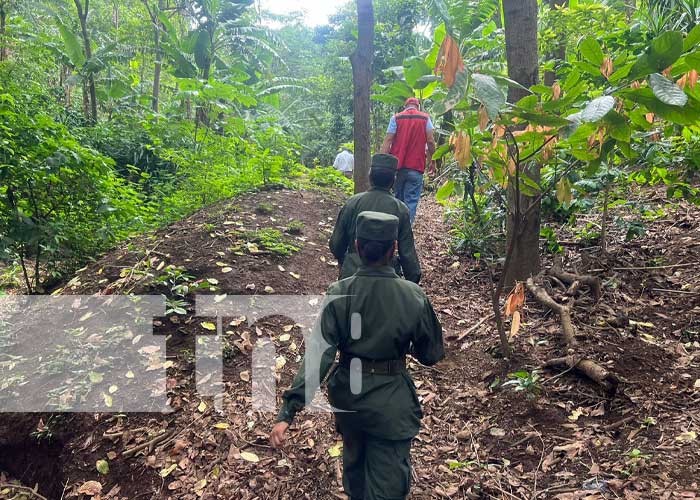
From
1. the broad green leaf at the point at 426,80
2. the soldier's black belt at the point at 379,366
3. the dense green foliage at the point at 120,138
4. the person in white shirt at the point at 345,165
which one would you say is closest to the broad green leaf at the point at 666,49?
the broad green leaf at the point at 426,80

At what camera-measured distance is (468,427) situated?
325 centimetres

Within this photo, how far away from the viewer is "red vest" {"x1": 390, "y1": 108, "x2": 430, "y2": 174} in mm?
5812

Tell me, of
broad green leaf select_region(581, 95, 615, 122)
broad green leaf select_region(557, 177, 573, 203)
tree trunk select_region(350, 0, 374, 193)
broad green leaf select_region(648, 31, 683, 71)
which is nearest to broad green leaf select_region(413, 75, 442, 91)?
broad green leaf select_region(581, 95, 615, 122)

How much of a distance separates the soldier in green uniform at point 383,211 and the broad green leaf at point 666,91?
86.1 inches

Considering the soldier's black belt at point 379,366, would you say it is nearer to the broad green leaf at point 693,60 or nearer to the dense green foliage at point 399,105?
the dense green foliage at point 399,105

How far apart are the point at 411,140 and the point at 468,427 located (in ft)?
12.5

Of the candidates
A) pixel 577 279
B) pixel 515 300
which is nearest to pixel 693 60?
pixel 515 300

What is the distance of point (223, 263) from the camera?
5.02m

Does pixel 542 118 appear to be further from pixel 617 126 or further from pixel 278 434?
pixel 278 434

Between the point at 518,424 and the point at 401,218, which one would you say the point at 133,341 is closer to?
the point at 401,218

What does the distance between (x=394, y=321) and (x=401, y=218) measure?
1.88 m

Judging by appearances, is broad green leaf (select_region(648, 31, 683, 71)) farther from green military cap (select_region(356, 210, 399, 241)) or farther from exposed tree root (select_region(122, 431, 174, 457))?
exposed tree root (select_region(122, 431, 174, 457))

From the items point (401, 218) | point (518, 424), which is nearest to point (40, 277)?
point (401, 218)

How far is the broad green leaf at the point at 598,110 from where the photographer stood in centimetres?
187
